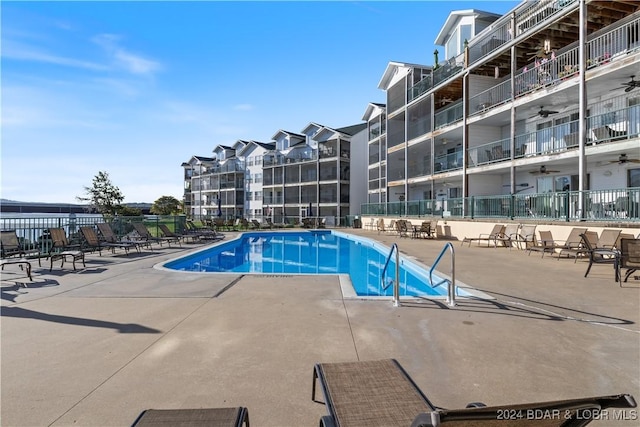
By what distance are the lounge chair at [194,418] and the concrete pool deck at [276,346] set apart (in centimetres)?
69

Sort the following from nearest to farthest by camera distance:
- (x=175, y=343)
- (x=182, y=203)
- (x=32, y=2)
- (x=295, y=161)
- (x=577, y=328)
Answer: (x=175, y=343) < (x=577, y=328) < (x=32, y=2) < (x=295, y=161) < (x=182, y=203)

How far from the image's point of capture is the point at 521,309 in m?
5.70

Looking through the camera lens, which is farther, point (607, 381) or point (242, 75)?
point (242, 75)

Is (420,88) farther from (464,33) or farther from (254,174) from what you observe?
(254,174)

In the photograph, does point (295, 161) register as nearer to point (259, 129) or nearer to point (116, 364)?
point (259, 129)

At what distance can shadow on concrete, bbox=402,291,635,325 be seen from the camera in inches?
205

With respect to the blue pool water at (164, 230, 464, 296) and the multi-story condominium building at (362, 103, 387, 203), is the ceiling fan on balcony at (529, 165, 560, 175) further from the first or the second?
the multi-story condominium building at (362, 103, 387, 203)

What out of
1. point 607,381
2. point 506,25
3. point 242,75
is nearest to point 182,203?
point 242,75

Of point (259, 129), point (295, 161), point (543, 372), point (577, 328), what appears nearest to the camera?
point (543, 372)

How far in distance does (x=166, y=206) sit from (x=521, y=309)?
65691 mm

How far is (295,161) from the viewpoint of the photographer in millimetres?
47750

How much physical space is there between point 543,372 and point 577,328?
187cm

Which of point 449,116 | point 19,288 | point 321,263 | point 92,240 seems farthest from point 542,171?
point 19,288

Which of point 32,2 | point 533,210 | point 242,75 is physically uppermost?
point 242,75
